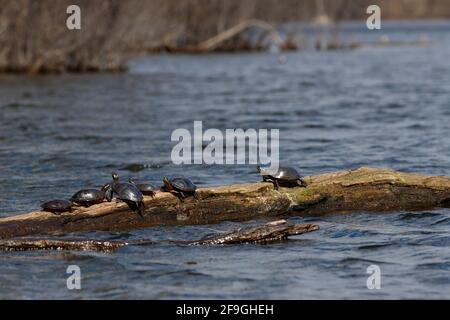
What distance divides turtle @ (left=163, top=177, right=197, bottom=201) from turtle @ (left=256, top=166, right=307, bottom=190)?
0.92 meters

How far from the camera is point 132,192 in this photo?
10852 millimetres

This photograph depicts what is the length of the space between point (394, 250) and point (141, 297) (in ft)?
A: 9.63

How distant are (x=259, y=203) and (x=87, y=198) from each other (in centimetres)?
188

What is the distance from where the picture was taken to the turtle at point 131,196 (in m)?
10.8

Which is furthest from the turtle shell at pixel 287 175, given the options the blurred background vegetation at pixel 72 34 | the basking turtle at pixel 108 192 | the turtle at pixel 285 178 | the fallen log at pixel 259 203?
the blurred background vegetation at pixel 72 34

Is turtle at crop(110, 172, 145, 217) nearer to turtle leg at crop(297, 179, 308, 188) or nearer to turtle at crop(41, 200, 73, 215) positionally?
turtle at crop(41, 200, 73, 215)

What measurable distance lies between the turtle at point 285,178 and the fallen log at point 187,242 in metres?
0.81

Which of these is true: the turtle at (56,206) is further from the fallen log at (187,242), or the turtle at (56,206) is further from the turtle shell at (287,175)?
the turtle shell at (287,175)

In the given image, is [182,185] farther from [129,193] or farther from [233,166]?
[233,166]

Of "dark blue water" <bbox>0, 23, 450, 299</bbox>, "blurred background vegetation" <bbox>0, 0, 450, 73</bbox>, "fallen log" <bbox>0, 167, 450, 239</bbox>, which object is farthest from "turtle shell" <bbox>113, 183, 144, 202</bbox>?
"blurred background vegetation" <bbox>0, 0, 450, 73</bbox>

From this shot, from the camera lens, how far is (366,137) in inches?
814

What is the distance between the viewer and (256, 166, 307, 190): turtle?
1145 cm

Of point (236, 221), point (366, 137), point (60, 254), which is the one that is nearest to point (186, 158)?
point (366, 137)
